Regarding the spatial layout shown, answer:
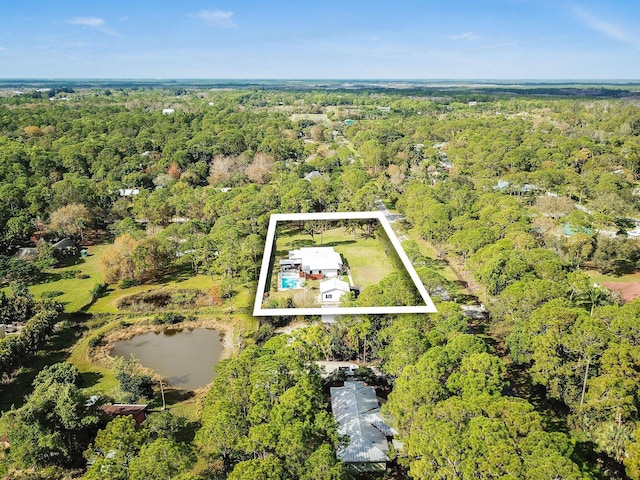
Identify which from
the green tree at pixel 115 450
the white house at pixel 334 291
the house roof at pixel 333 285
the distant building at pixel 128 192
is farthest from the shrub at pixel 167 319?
the distant building at pixel 128 192

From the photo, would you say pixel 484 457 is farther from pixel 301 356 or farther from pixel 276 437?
pixel 301 356

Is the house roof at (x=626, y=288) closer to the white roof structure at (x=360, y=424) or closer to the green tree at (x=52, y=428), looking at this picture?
the white roof structure at (x=360, y=424)

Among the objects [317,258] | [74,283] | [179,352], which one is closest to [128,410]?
[179,352]

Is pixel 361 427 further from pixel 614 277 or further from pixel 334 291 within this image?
pixel 614 277

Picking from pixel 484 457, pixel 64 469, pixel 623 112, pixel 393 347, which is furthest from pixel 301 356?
pixel 623 112

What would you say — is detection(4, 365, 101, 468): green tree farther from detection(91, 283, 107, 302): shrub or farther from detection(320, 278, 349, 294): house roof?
detection(91, 283, 107, 302): shrub
